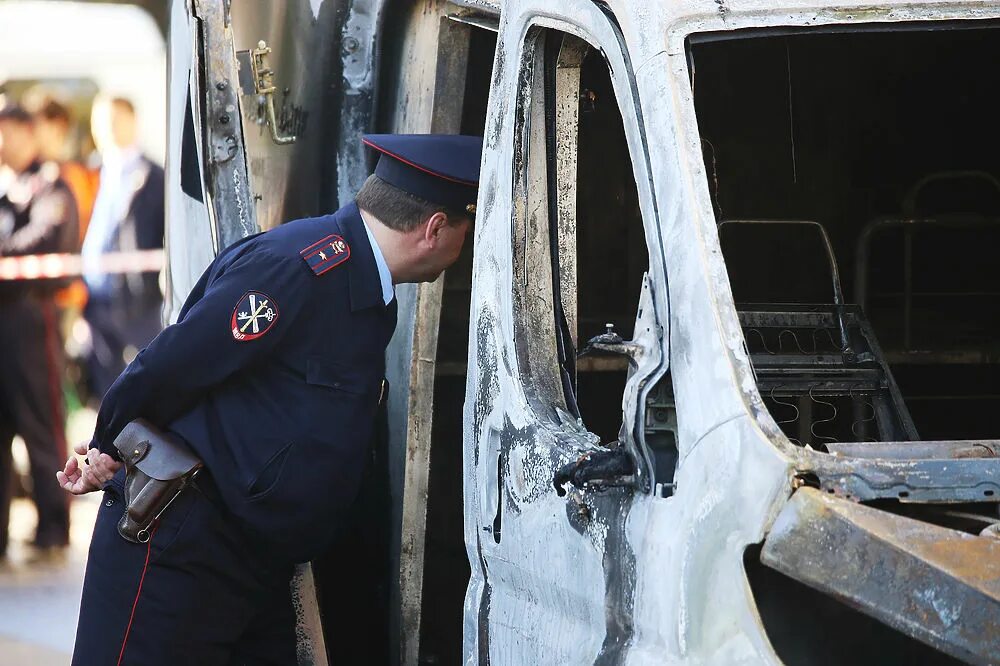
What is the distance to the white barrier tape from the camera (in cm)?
707

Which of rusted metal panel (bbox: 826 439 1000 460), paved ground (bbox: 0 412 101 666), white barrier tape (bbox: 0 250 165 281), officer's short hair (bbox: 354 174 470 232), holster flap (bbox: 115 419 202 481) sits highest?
officer's short hair (bbox: 354 174 470 232)

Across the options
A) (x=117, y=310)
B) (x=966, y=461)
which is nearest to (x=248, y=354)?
(x=966, y=461)

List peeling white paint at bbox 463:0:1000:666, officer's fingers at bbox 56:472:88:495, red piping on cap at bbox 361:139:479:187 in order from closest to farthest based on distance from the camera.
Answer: peeling white paint at bbox 463:0:1000:666 → red piping on cap at bbox 361:139:479:187 → officer's fingers at bbox 56:472:88:495

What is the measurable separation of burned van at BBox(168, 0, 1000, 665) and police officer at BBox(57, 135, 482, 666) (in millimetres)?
279

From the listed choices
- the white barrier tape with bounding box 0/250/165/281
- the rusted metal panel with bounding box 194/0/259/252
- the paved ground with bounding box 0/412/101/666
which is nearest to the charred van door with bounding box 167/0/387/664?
the rusted metal panel with bounding box 194/0/259/252

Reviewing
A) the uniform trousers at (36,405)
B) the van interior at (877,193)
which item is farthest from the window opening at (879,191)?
the uniform trousers at (36,405)

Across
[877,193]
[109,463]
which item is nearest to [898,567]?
[109,463]

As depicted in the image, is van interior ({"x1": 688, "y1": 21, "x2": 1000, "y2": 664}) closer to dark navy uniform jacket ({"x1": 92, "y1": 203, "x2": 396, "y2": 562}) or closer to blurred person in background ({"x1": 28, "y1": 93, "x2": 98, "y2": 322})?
dark navy uniform jacket ({"x1": 92, "y1": 203, "x2": 396, "y2": 562})

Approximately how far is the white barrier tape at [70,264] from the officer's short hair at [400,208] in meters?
4.50

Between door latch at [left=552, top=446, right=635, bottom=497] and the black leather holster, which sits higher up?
door latch at [left=552, top=446, right=635, bottom=497]

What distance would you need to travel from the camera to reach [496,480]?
2619 millimetres

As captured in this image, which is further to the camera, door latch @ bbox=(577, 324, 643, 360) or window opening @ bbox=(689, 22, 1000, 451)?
window opening @ bbox=(689, 22, 1000, 451)

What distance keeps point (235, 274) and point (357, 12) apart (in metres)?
1.14

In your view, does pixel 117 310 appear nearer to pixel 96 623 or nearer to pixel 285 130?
pixel 285 130
